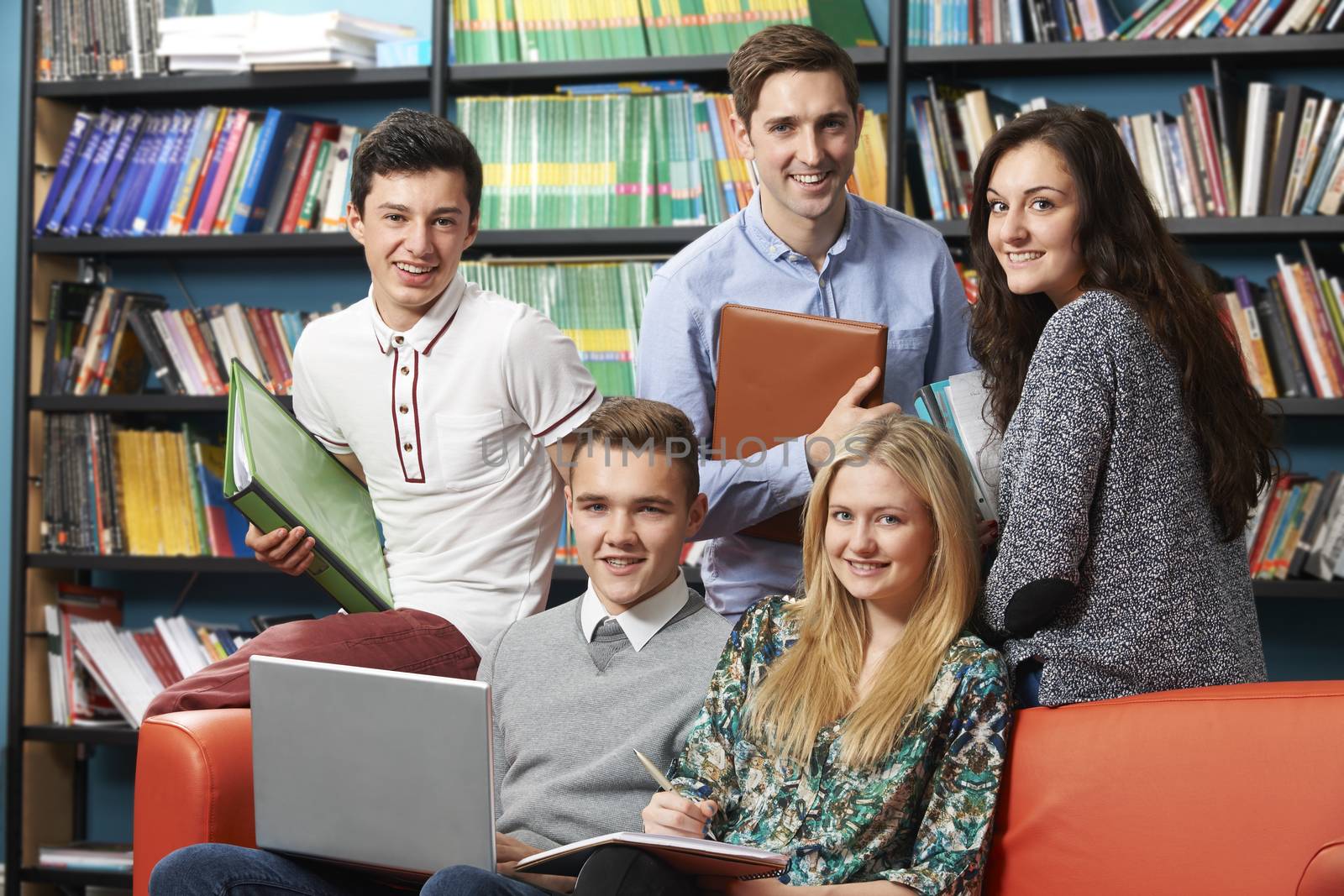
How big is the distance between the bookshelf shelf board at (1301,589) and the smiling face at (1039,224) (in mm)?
1212

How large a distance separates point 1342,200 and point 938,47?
2.75ft

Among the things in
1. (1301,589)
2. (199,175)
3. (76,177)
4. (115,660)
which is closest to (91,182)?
(76,177)

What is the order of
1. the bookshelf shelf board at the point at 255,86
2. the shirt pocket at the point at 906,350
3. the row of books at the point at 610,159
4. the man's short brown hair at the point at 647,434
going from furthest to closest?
the bookshelf shelf board at the point at 255,86 → the row of books at the point at 610,159 → the shirt pocket at the point at 906,350 → the man's short brown hair at the point at 647,434

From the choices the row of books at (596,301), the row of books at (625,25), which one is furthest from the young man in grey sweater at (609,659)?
the row of books at (625,25)

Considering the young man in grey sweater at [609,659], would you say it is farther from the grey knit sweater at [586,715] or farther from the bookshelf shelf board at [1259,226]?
the bookshelf shelf board at [1259,226]

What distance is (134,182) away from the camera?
119 inches

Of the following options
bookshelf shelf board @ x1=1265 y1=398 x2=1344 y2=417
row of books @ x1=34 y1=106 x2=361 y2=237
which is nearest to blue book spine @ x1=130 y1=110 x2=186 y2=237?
row of books @ x1=34 y1=106 x2=361 y2=237

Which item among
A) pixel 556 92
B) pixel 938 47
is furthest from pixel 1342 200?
pixel 556 92

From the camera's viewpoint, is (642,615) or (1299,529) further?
(1299,529)

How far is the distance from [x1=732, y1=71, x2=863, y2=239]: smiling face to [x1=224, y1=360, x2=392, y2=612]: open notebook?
0.77 metres

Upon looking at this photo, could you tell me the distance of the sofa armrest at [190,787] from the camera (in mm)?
1606

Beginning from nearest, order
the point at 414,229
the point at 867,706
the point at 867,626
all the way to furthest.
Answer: the point at 867,706 < the point at 867,626 < the point at 414,229

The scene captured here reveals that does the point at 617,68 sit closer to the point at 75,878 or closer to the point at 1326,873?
the point at 1326,873

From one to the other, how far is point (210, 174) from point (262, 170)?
0.45 feet
